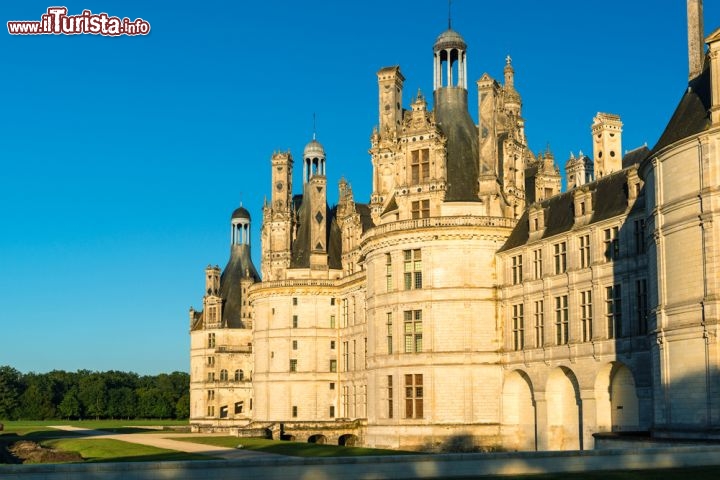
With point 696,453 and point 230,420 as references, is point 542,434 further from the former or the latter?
point 230,420

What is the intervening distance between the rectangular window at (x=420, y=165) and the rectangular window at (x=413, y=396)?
10.7m

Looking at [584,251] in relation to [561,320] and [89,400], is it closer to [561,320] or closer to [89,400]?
[561,320]

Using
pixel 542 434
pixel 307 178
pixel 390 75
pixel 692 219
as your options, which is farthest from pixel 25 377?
pixel 692 219

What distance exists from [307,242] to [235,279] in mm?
20846

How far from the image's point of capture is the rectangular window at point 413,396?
177ft

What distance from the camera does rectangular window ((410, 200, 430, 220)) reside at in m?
55.4

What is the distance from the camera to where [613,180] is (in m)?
47.5

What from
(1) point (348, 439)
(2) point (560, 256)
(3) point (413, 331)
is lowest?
(1) point (348, 439)

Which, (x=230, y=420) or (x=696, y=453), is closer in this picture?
(x=696, y=453)

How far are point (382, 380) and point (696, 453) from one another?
2730 centimetres

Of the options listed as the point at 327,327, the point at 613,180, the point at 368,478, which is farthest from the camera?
the point at 327,327

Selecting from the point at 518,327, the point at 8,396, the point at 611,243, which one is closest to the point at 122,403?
the point at 8,396

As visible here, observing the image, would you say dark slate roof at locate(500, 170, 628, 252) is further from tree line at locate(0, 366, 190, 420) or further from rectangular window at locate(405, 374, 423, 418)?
tree line at locate(0, 366, 190, 420)

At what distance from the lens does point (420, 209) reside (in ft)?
182
